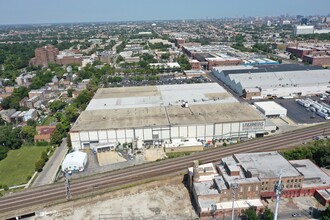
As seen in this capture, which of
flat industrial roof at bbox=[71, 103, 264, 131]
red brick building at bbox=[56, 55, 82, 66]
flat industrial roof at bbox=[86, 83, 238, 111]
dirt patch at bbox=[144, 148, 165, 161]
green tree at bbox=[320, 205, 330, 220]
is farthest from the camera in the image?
red brick building at bbox=[56, 55, 82, 66]

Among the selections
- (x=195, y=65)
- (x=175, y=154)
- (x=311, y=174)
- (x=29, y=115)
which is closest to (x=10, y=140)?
(x=29, y=115)

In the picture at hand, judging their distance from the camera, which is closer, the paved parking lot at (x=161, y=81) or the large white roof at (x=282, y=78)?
the large white roof at (x=282, y=78)

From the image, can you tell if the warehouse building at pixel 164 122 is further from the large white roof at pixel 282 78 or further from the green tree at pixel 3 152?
the large white roof at pixel 282 78

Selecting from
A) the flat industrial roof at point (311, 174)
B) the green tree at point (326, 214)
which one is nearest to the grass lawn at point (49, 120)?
the flat industrial roof at point (311, 174)

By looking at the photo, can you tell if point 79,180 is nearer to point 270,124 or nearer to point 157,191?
point 157,191

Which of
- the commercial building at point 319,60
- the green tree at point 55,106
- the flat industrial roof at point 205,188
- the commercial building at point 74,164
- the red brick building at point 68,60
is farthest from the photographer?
the red brick building at point 68,60

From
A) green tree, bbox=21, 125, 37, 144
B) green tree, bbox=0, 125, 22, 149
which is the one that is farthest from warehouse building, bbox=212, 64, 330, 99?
green tree, bbox=0, 125, 22, 149

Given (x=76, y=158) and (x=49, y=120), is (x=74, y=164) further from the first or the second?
(x=49, y=120)

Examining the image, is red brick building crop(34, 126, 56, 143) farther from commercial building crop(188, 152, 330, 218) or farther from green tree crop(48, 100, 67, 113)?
commercial building crop(188, 152, 330, 218)
